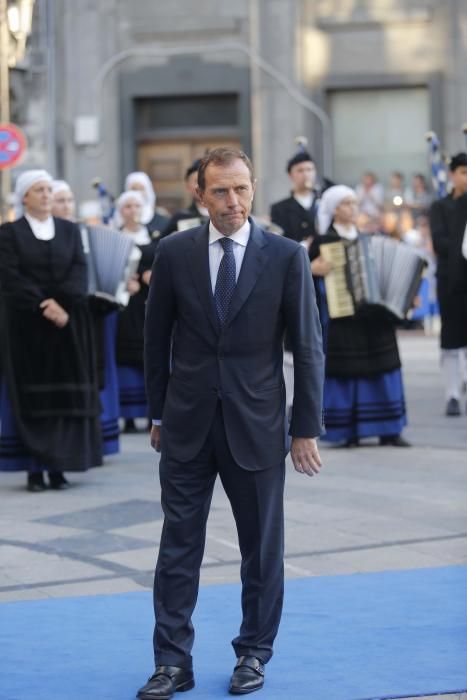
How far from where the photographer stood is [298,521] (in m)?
9.12

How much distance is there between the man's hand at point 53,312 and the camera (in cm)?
1018

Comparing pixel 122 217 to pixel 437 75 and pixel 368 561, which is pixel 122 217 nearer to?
pixel 368 561

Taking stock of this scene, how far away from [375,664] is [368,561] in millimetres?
1984

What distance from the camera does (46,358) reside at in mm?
10430

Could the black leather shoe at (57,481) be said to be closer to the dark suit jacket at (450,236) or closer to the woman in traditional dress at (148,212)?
the woman in traditional dress at (148,212)

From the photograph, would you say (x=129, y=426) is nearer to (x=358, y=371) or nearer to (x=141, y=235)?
(x=141, y=235)

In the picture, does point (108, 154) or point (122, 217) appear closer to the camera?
point (122, 217)

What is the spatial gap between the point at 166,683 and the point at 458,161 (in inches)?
329

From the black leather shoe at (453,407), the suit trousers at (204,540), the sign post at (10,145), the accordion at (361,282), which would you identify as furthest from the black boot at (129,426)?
the sign post at (10,145)

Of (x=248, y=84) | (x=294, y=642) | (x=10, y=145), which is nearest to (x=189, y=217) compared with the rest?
(x=294, y=642)

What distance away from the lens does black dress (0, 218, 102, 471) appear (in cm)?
1034

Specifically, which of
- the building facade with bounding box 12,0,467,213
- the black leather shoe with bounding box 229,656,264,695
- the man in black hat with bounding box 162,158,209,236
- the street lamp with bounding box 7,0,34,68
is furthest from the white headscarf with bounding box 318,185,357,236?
the building facade with bounding box 12,0,467,213

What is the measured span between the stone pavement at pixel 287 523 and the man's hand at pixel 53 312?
1.00 metres

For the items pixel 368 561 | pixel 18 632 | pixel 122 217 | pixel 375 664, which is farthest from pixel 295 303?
pixel 122 217
